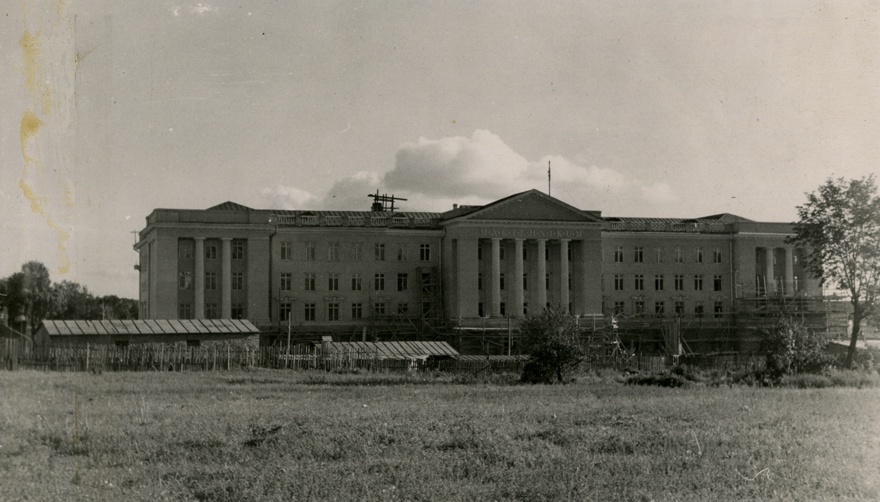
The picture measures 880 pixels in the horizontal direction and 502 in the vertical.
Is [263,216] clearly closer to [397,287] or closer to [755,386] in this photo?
[397,287]

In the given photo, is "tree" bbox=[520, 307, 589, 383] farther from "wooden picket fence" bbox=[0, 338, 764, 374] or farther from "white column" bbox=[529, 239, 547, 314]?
"white column" bbox=[529, 239, 547, 314]

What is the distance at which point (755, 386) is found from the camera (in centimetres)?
3341

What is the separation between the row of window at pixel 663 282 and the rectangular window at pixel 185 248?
31.7 meters

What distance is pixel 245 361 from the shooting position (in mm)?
40469

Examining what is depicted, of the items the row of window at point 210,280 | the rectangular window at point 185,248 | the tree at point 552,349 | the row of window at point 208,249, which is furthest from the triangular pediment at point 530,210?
the tree at point 552,349

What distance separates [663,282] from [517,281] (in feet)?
44.4

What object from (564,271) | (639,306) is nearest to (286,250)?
(564,271)

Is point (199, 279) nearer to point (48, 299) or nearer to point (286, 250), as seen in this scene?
point (286, 250)

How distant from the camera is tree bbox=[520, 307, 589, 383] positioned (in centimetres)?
3691

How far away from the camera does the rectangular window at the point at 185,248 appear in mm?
58625

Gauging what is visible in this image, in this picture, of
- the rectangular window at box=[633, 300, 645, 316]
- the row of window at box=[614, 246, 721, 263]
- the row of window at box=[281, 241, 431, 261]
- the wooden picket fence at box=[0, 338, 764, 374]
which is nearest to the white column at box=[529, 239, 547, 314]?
the row of window at box=[614, 246, 721, 263]

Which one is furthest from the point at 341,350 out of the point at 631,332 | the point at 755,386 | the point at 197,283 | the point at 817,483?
the point at 817,483

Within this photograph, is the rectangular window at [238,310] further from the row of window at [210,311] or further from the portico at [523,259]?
the portico at [523,259]

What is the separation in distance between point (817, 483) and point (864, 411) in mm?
9922
